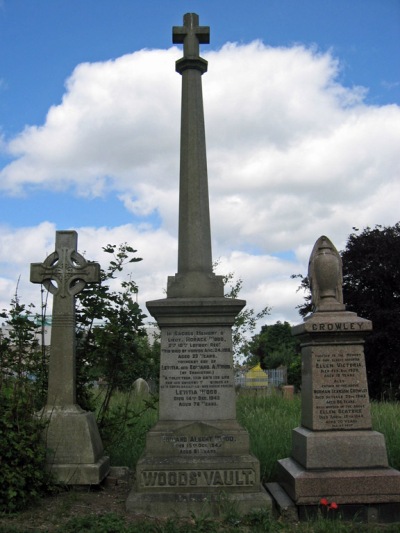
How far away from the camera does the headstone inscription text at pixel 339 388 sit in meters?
5.80

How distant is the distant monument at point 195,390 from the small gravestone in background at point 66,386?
0.82 m

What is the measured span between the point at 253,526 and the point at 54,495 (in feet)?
7.30

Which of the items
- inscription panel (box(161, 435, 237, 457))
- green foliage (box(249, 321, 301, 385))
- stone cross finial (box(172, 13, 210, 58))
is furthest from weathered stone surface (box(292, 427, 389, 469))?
green foliage (box(249, 321, 301, 385))

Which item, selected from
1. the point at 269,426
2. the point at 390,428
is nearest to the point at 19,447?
the point at 269,426

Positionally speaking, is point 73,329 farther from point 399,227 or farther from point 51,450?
point 399,227

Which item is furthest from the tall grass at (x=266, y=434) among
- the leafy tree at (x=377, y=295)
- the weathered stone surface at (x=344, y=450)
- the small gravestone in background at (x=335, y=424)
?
the leafy tree at (x=377, y=295)

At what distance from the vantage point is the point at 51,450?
5840 millimetres

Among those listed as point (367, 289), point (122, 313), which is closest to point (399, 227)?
point (367, 289)

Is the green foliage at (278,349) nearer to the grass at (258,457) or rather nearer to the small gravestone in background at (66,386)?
the grass at (258,457)

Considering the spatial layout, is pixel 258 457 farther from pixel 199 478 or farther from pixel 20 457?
pixel 20 457

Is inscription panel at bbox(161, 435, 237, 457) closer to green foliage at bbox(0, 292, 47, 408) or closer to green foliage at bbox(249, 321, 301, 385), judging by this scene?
green foliage at bbox(0, 292, 47, 408)

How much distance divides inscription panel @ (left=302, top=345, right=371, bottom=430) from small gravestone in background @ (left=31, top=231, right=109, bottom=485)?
8.43ft

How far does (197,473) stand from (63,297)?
2.62m

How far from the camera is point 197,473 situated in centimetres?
555
